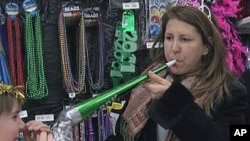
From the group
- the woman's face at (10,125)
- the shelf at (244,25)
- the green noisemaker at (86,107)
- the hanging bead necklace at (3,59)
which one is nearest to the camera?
the green noisemaker at (86,107)

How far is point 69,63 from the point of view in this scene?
1788 mm

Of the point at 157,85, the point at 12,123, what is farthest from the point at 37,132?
the point at 157,85

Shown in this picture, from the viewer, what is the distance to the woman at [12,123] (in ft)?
3.79

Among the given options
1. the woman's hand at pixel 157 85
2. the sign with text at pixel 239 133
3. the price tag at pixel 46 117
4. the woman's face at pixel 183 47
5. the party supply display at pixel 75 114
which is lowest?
the price tag at pixel 46 117

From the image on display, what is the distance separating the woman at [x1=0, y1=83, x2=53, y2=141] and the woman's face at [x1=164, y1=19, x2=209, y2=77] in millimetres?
354

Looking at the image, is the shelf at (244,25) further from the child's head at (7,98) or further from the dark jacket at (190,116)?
the child's head at (7,98)

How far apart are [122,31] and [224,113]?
73 centimetres

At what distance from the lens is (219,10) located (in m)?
1.88

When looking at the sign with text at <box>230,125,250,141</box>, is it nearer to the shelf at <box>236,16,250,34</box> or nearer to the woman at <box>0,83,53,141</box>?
the woman at <box>0,83,53,141</box>

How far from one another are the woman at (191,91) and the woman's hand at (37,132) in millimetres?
236

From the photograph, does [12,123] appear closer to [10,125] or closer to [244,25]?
[10,125]

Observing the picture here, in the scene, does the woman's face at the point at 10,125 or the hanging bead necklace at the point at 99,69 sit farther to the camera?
the hanging bead necklace at the point at 99,69

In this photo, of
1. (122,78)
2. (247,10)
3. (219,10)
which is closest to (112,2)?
(122,78)

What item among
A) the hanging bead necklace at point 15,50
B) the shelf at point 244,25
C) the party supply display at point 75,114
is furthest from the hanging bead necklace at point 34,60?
the shelf at point 244,25
